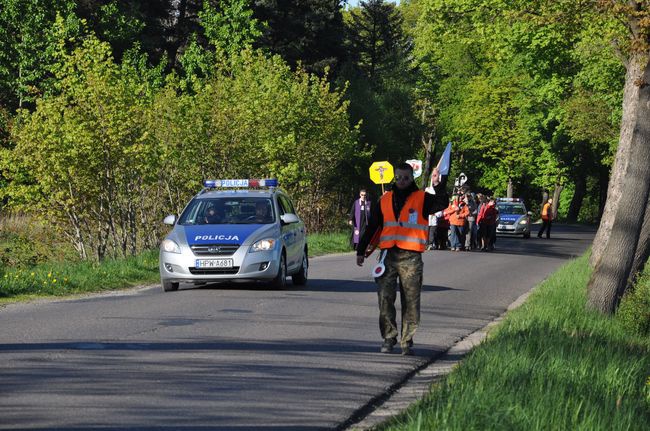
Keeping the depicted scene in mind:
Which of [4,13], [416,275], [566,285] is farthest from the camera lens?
[4,13]

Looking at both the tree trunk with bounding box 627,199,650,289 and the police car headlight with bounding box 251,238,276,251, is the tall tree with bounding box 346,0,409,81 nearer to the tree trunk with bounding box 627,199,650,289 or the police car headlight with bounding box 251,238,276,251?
the police car headlight with bounding box 251,238,276,251

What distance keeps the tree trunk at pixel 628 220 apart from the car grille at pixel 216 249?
5.48 metres

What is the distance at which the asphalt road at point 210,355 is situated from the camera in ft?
28.1

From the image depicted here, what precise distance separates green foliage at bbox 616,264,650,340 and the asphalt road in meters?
1.80

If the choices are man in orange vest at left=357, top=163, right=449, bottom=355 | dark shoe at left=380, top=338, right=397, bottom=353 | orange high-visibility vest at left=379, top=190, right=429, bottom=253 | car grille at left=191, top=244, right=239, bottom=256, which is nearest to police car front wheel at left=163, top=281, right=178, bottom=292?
car grille at left=191, top=244, right=239, bottom=256

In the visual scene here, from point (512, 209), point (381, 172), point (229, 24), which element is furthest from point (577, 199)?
point (381, 172)

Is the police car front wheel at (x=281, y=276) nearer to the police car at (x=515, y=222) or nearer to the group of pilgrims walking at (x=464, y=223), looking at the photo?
the group of pilgrims walking at (x=464, y=223)

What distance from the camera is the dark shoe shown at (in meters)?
12.3

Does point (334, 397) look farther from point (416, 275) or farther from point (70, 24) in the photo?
point (70, 24)

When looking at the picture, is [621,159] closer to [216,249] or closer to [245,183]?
[245,183]

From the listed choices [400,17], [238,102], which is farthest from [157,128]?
[400,17]

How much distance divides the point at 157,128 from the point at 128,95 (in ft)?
16.8

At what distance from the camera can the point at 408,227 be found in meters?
11.9

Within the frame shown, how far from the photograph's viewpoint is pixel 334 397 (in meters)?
9.52
